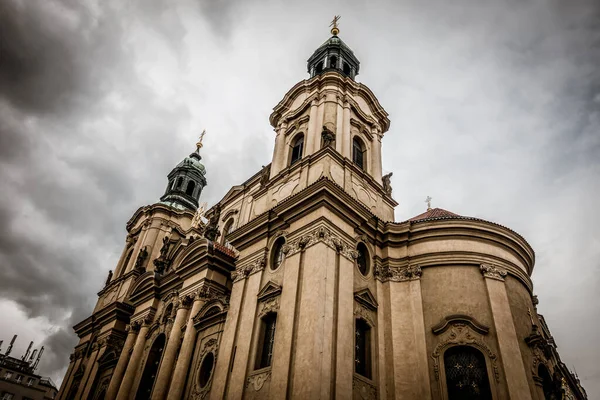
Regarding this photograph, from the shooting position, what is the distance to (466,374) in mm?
13375

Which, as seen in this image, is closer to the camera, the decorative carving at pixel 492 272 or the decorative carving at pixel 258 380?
the decorative carving at pixel 258 380

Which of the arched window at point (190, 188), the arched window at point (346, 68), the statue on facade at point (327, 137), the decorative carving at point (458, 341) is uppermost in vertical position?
the arched window at point (190, 188)

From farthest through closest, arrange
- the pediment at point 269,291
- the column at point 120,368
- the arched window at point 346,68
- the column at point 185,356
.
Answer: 1. the arched window at point 346,68
2. the column at point 120,368
3. the column at point 185,356
4. the pediment at point 269,291

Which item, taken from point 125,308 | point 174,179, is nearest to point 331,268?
point 125,308

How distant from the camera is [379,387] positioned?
13273mm

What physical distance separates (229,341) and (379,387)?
195 inches

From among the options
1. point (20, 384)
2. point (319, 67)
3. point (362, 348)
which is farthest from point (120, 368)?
point (20, 384)

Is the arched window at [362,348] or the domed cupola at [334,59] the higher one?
the domed cupola at [334,59]

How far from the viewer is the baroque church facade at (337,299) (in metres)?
12.9

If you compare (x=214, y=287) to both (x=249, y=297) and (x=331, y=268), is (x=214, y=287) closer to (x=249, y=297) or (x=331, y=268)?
(x=249, y=297)

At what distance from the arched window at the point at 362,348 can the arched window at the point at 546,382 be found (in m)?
5.56

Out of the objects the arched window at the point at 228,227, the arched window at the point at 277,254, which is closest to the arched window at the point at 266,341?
the arched window at the point at 277,254

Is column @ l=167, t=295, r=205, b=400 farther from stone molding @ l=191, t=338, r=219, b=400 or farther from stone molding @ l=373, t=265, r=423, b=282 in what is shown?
stone molding @ l=373, t=265, r=423, b=282

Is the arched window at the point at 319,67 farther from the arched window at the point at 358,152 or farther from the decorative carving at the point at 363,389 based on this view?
the decorative carving at the point at 363,389
